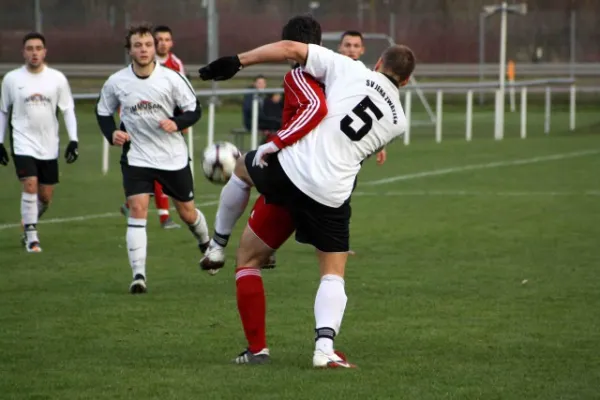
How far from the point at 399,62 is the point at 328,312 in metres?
1.41

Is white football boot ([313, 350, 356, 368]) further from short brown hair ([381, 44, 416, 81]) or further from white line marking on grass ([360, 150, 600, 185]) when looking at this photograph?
white line marking on grass ([360, 150, 600, 185])

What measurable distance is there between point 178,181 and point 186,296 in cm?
114

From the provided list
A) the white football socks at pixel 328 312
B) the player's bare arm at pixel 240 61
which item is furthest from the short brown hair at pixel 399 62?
the white football socks at pixel 328 312

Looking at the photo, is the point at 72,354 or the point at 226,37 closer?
the point at 72,354

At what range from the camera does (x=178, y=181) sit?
11375 millimetres

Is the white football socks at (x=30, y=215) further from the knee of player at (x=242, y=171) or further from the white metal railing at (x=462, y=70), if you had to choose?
the white metal railing at (x=462, y=70)

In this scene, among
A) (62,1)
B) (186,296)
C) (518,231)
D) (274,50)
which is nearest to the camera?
(274,50)

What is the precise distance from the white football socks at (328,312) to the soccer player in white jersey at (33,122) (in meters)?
6.31

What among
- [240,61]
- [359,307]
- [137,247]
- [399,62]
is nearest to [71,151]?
[137,247]

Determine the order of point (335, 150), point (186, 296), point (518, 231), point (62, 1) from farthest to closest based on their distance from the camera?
1. point (62, 1)
2. point (518, 231)
3. point (186, 296)
4. point (335, 150)

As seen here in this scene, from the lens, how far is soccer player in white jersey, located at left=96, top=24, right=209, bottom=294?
11.1 metres

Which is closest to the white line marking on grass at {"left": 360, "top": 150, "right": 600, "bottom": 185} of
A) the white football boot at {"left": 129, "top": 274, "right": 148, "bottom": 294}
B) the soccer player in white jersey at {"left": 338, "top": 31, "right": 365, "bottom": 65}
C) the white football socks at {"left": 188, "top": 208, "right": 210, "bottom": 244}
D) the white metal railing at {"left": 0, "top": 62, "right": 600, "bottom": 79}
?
the soccer player in white jersey at {"left": 338, "top": 31, "right": 365, "bottom": 65}

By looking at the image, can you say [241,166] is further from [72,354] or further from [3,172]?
[3,172]

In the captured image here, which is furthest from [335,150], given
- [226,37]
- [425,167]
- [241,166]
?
[226,37]
